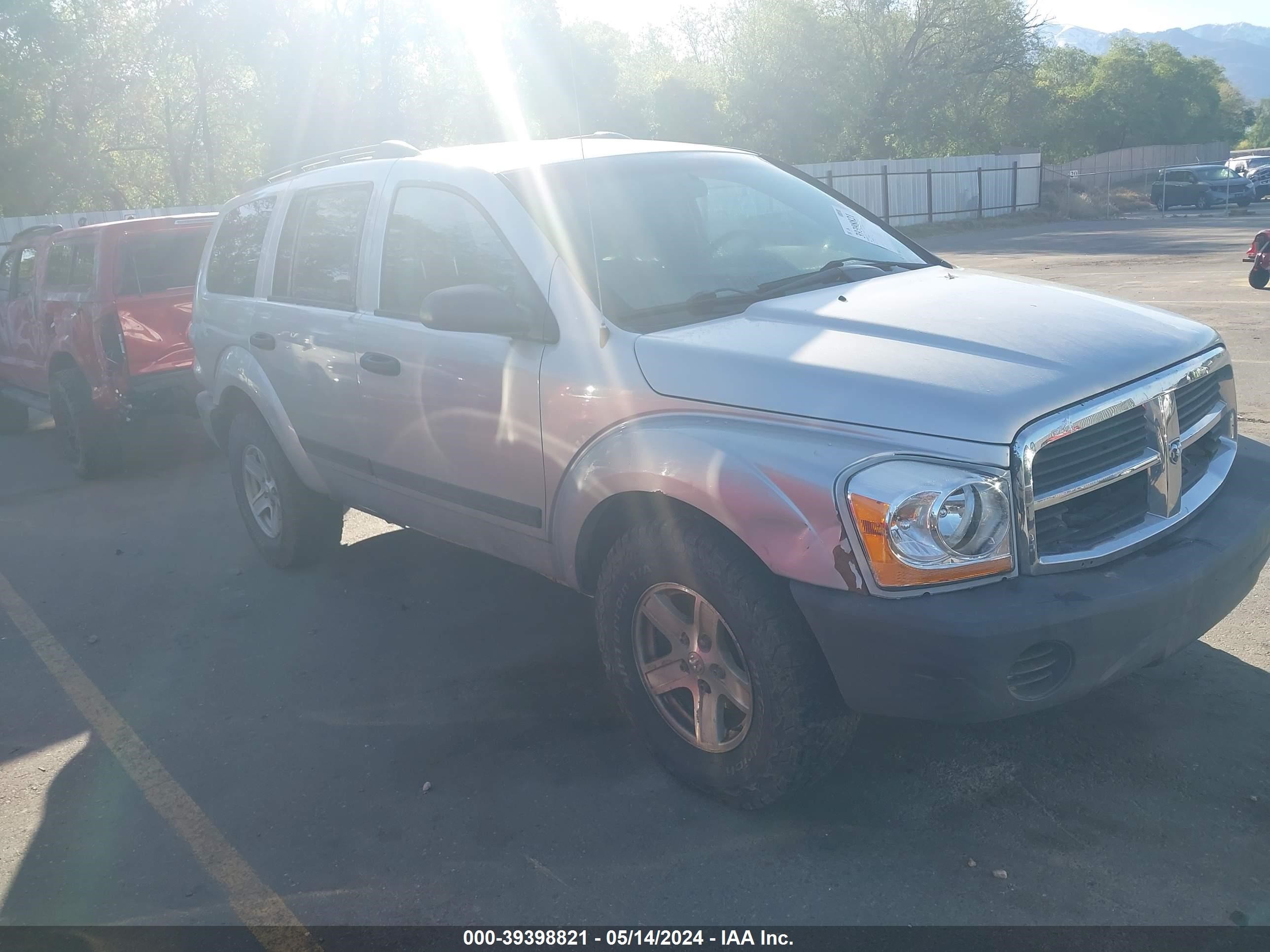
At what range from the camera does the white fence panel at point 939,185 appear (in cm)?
3212

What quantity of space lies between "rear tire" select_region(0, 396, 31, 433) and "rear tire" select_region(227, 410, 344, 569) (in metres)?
6.01

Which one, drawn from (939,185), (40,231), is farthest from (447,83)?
(40,231)

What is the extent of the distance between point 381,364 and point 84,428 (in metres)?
4.90

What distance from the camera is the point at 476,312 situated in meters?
3.55

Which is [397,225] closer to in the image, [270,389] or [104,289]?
[270,389]

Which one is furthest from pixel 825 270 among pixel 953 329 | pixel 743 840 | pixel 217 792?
pixel 217 792

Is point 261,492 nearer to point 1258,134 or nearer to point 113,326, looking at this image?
point 113,326

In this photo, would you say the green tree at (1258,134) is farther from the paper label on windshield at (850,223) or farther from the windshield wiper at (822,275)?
the windshield wiper at (822,275)

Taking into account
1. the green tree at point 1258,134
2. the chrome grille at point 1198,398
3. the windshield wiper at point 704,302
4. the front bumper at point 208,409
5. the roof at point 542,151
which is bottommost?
the green tree at point 1258,134

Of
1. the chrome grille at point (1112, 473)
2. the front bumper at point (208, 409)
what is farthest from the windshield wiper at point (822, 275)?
the front bumper at point (208, 409)

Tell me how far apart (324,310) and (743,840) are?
2.91m

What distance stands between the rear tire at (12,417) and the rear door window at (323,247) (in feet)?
22.4

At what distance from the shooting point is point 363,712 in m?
4.21

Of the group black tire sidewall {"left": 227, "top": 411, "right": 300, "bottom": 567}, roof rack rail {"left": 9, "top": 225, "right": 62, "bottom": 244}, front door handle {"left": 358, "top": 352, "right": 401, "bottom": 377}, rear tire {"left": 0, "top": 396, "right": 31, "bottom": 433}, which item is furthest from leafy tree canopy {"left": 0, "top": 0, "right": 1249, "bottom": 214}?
front door handle {"left": 358, "top": 352, "right": 401, "bottom": 377}
